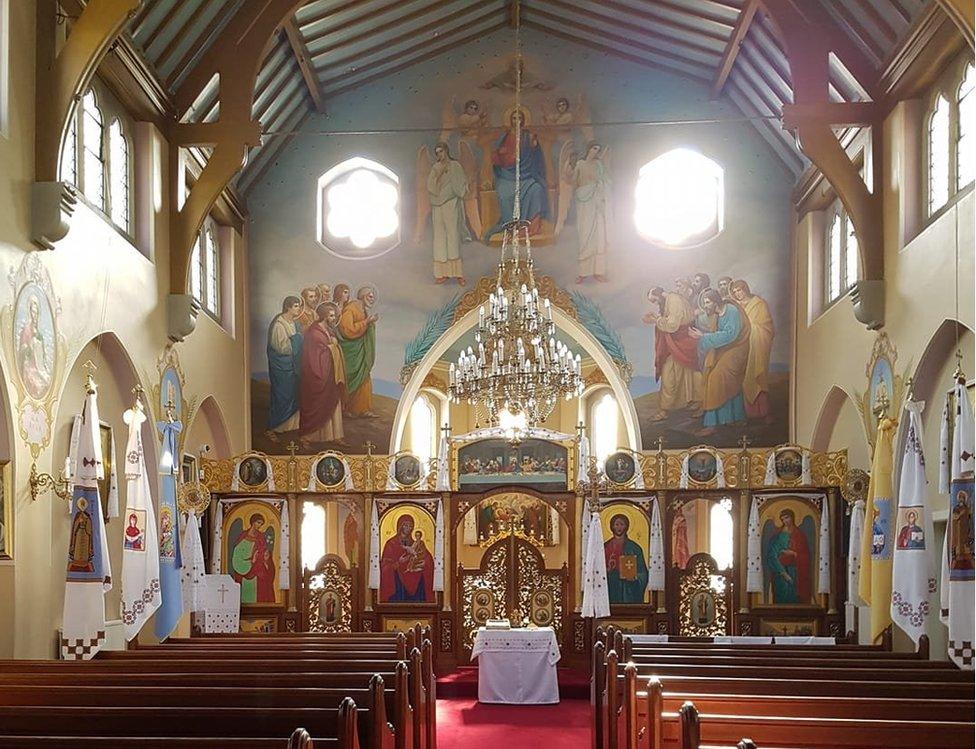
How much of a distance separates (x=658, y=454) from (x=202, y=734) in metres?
10.7

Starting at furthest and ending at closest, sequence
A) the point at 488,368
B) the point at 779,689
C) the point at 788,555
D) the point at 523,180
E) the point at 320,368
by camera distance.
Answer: the point at 523,180
the point at 320,368
the point at 788,555
the point at 488,368
the point at 779,689

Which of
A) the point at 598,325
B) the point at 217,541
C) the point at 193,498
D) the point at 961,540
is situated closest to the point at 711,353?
the point at 598,325

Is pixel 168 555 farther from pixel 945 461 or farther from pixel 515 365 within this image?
pixel 945 461

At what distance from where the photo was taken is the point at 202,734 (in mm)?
6762

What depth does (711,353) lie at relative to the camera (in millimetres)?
18062

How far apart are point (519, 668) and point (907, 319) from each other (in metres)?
6.18

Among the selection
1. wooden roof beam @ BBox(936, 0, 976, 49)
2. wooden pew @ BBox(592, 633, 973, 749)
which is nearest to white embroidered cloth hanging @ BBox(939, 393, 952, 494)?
wooden pew @ BBox(592, 633, 973, 749)

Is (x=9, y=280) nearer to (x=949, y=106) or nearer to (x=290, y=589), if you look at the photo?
(x=290, y=589)

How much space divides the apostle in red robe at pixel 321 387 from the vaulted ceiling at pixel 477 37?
2769 mm

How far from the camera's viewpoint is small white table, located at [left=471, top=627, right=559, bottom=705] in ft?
47.6

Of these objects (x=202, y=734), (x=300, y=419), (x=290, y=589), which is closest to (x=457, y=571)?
(x=290, y=589)

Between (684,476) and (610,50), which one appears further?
(610,50)

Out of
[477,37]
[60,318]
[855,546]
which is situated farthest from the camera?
[477,37]

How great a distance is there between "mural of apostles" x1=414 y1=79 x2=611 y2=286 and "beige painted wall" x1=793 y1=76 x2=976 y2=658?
3.75 meters
